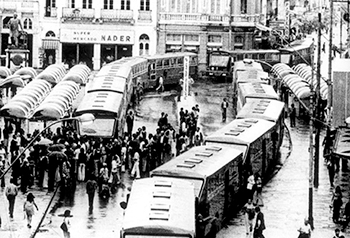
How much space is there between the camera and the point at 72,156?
41875 mm

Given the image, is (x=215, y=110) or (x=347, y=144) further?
(x=215, y=110)

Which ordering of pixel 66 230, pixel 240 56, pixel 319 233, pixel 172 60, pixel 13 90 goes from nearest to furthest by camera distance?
pixel 66 230 → pixel 319 233 → pixel 13 90 → pixel 172 60 → pixel 240 56

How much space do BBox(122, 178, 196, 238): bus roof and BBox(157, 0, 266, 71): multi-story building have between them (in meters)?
58.9

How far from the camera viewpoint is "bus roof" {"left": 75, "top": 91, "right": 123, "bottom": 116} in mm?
47344

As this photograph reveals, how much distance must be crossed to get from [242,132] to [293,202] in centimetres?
353

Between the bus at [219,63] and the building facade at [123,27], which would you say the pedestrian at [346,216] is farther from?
the building facade at [123,27]

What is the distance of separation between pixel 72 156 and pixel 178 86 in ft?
128

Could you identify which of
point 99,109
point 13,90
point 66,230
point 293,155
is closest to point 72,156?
point 99,109

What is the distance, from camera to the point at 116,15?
8931cm

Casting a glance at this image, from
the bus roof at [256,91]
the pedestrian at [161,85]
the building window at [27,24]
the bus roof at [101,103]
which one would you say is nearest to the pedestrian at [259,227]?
the bus roof at [101,103]

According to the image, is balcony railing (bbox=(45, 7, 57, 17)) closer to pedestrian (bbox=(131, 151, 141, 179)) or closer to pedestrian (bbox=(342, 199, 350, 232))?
pedestrian (bbox=(131, 151, 141, 179))

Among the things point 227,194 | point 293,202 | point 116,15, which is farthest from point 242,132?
point 116,15

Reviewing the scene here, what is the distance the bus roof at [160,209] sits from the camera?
27391 millimetres

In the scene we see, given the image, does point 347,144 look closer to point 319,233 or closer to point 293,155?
point 319,233
